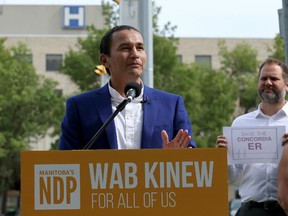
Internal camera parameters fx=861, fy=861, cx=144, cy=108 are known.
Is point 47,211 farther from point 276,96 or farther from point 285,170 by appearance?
point 276,96

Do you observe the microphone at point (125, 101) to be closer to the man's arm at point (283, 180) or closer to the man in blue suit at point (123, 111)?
the man in blue suit at point (123, 111)

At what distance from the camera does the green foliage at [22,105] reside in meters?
42.6

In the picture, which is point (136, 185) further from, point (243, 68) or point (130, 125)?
point (243, 68)

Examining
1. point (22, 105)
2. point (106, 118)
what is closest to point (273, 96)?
point (106, 118)

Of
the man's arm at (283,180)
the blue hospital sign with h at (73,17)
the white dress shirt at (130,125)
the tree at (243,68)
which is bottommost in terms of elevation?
the man's arm at (283,180)

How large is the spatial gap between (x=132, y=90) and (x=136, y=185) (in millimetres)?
742

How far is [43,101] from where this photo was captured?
43.9 metres

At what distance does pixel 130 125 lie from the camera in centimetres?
473

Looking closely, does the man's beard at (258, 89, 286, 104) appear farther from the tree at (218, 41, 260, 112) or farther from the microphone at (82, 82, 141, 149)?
the tree at (218, 41, 260, 112)

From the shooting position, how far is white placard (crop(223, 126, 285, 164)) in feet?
18.1

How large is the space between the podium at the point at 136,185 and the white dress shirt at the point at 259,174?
195 centimetres

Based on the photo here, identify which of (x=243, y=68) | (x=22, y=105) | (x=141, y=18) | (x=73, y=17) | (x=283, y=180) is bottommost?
(x=283, y=180)

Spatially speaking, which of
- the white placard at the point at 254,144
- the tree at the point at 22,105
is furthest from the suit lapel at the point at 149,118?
the tree at the point at 22,105

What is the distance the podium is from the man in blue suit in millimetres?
735
